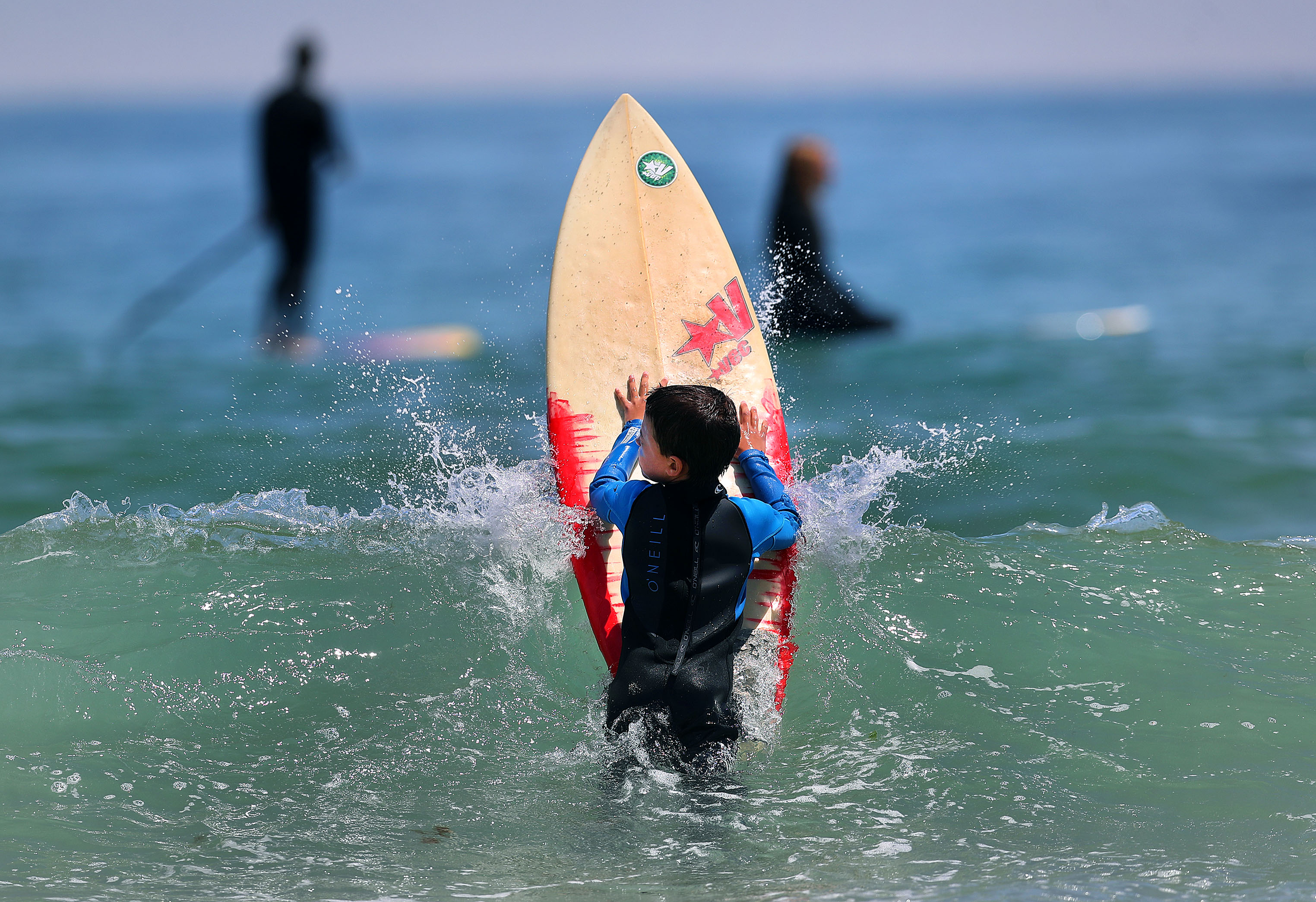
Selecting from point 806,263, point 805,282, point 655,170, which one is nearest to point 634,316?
point 655,170

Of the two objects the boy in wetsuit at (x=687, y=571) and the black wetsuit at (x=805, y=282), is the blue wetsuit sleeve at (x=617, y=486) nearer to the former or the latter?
the boy in wetsuit at (x=687, y=571)

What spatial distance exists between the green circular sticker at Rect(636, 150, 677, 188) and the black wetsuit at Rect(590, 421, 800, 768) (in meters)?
1.96

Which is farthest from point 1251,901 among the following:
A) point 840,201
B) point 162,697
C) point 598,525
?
point 840,201

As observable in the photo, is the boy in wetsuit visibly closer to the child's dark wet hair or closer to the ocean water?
the child's dark wet hair

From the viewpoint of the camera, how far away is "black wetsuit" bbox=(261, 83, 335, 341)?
9.41 meters

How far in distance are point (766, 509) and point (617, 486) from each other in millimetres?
428

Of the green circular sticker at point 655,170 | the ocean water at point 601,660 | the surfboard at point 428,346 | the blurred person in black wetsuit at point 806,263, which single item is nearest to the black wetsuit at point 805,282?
the blurred person in black wetsuit at point 806,263

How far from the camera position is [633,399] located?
397 cm

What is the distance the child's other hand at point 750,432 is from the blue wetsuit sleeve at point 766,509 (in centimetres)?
12

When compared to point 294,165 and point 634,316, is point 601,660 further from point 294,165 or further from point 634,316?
point 294,165

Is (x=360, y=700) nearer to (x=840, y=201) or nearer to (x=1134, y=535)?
(x=1134, y=535)

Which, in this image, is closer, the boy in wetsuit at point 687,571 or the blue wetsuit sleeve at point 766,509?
the boy in wetsuit at point 687,571

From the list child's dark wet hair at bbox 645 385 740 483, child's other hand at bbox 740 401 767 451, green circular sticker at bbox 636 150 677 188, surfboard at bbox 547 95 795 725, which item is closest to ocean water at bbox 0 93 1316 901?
surfboard at bbox 547 95 795 725

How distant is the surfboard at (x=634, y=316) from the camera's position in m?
3.91
